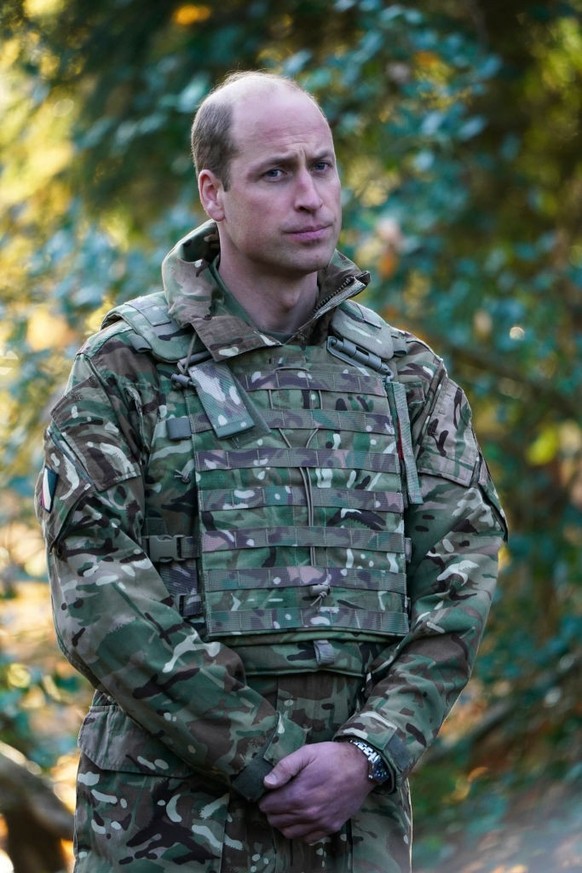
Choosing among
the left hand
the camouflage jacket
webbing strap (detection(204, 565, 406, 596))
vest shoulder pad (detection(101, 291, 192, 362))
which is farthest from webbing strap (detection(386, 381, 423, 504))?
the left hand

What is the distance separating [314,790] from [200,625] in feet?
1.16

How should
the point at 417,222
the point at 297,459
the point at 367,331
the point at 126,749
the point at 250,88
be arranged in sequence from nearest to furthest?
1. the point at 126,749
2. the point at 297,459
3. the point at 250,88
4. the point at 367,331
5. the point at 417,222

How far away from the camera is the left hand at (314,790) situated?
7.41ft

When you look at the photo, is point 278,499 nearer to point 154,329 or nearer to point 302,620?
point 302,620

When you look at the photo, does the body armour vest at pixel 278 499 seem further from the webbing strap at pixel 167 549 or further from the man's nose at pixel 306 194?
the man's nose at pixel 306 194

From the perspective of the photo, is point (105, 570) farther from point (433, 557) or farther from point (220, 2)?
point (220, 2)

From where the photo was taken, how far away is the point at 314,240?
8.30 feet

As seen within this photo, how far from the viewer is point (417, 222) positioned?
549cm

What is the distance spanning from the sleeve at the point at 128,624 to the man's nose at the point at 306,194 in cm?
52

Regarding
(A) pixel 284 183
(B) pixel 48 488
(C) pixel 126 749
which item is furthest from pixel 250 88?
(C) pixel 126 749

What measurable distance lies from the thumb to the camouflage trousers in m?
0.12

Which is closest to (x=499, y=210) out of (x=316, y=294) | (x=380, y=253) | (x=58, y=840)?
(x=380, y=253)

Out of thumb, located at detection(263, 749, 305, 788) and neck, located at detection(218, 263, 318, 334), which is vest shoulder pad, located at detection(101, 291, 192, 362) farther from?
thumb, located at detection(263, 749, 305, 788)

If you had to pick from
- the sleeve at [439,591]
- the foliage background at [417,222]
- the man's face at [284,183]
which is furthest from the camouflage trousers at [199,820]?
the foliage background at [417,222]
